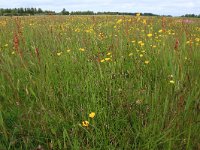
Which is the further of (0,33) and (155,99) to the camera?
(0,33)

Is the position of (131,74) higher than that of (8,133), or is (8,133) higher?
(131,74)

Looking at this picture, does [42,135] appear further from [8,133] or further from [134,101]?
[134,101]

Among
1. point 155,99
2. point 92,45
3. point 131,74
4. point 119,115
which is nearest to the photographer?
point 155,99

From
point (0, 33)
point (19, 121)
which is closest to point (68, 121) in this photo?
point (19, 121)

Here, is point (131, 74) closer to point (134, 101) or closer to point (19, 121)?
point (134, 101)

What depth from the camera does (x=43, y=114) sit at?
6.48 ft

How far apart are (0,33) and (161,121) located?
14.6 feet

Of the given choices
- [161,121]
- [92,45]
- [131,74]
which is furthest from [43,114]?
[92,45]

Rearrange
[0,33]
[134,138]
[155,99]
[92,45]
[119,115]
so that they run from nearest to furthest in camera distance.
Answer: [134,138], [155,99], [119,115], [92,45], [0,33]

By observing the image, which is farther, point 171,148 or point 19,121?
point 19,121

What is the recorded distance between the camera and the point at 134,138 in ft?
5.67

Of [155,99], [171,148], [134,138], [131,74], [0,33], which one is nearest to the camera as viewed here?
[171,148]

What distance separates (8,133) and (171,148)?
105 centimetres

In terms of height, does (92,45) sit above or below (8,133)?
above
